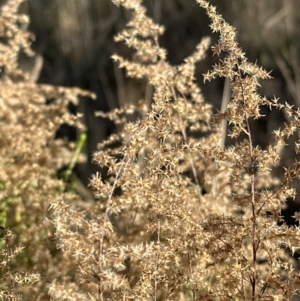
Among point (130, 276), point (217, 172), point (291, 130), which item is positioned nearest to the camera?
point (291, 130)

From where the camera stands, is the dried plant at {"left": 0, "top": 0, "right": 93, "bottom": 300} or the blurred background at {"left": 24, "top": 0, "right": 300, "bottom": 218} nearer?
the dried plant at {"left": 0, "top": 0, "right": 93, "bottom": 300}

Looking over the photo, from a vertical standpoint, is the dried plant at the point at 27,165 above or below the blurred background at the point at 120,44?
below

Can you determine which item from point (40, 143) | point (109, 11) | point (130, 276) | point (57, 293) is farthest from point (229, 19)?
point (57, 293)

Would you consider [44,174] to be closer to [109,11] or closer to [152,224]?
[152,224]

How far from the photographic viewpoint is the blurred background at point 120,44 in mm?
3941

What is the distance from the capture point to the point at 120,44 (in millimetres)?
4629

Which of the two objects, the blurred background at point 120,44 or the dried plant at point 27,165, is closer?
the dried plant at point 27,165

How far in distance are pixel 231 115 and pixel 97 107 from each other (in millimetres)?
3472

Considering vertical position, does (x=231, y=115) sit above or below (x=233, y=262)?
above

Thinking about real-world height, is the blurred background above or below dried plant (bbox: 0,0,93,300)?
above

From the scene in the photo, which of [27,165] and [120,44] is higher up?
[120,44]

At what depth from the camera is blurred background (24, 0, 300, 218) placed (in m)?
3.94

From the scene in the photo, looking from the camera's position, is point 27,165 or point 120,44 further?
point 120,44

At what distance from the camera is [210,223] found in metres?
0.89
